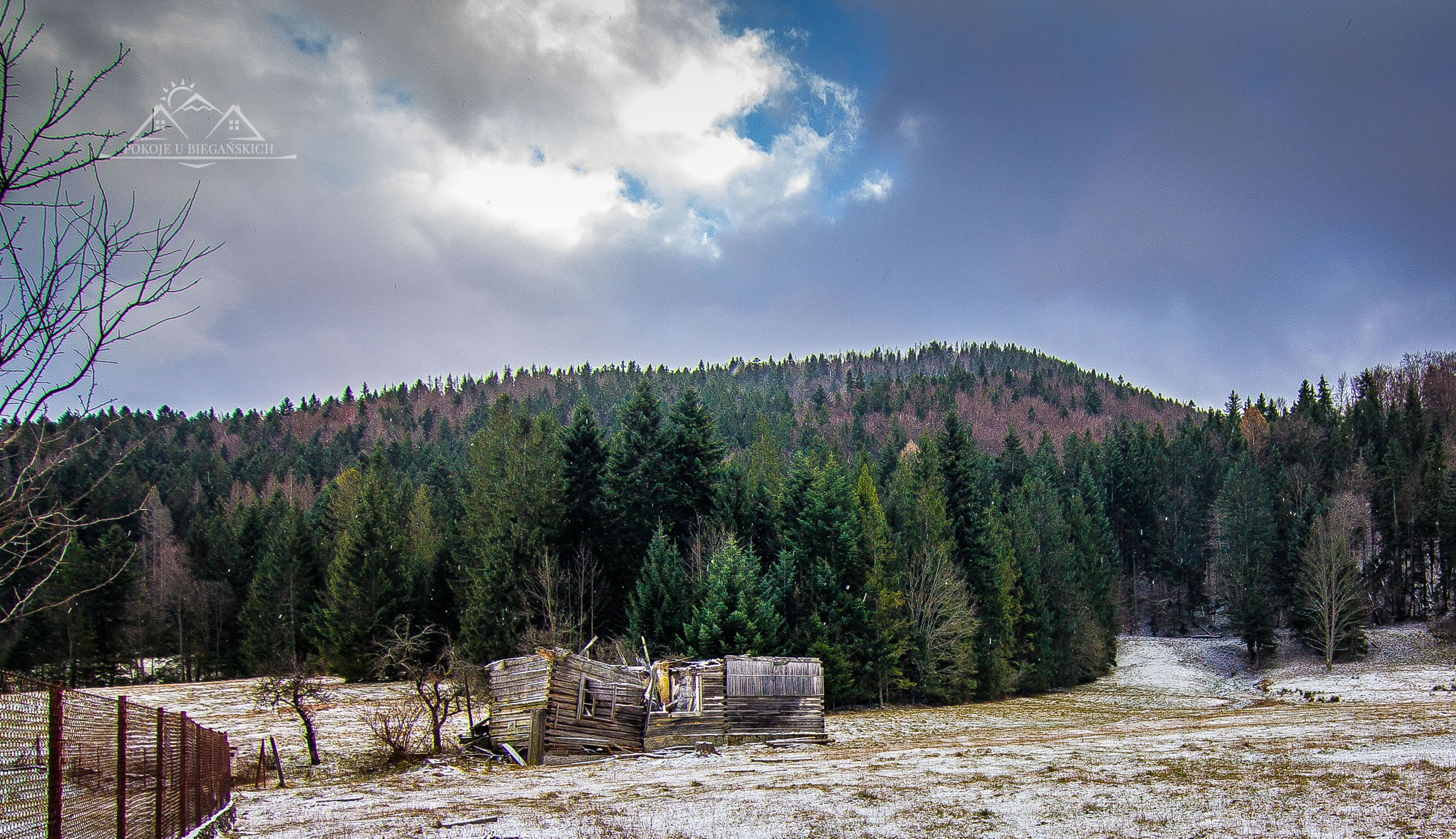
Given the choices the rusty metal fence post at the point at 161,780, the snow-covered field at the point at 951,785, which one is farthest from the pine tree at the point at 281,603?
the rusty metal fence post at the point at 161,780

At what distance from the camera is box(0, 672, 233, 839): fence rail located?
6234 millimetres

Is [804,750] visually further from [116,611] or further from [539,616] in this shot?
[116,611]

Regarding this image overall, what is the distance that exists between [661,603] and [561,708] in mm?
14679

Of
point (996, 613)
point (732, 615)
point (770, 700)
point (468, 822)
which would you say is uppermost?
point (732, 615)

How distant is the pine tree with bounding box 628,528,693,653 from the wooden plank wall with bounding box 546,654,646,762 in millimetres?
10778

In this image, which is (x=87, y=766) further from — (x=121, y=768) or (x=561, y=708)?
(x=561, y=708)

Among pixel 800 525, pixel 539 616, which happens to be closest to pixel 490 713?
pixel 539 616

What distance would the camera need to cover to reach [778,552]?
159ft

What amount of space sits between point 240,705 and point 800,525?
29282 mm

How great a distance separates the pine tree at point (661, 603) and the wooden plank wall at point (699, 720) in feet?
31.0

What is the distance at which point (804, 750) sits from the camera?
91.7 feet

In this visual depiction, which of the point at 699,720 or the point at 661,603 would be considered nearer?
the point at 699,720

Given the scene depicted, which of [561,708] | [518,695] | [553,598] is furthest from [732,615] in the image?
[518,695]

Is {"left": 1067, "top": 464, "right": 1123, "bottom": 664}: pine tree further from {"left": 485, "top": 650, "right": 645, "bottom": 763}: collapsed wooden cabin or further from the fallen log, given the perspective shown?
the fallen log
